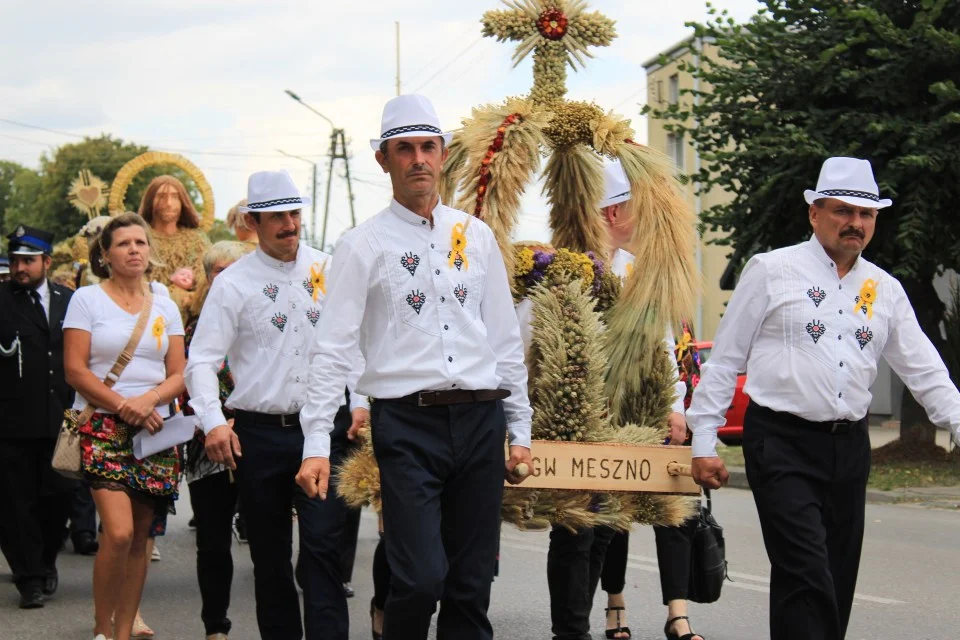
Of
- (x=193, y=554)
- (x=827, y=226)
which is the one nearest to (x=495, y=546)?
(x=827, y=226)

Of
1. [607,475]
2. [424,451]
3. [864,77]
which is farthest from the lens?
[864,77]

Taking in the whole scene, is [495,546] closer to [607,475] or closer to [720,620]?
[607,475]

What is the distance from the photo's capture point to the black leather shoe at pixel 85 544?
10477 mm

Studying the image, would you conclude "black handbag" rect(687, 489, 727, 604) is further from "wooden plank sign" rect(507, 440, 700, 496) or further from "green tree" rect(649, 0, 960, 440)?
"green tree" rect(649, 0, 960, 440)

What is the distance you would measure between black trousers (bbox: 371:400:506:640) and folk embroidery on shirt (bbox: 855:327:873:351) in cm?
148

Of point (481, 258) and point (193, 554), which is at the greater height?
point (481, 258)

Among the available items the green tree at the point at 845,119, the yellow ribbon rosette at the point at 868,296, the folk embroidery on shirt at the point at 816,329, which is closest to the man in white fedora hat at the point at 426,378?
the folk embroidery on shirt at the point at 816,329

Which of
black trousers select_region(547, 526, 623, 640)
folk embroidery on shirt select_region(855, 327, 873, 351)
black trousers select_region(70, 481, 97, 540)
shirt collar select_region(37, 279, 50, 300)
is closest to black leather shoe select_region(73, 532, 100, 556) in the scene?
black trousers select_region(70, 481, 97, 540)

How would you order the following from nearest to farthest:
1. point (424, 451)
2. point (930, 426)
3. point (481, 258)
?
point (424, 451), point (481, 258), point (930, 426)

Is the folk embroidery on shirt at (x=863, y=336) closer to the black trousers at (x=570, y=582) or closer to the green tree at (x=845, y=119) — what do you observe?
the black trousers at (x=570, y=582)

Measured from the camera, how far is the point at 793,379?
5316mm

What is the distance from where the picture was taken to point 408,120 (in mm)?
5062

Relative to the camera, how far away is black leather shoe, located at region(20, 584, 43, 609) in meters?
8.32

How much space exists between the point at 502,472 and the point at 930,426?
12.8 meters
